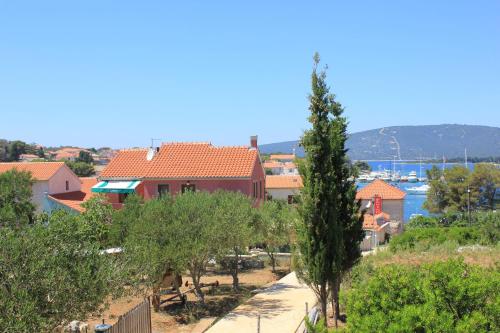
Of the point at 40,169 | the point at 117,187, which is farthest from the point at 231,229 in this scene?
the point at 40,169

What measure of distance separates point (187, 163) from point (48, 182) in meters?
15.7

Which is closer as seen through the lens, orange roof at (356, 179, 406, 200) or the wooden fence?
the wooden fence

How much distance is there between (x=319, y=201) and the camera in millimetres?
15117

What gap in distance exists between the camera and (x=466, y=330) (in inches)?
316

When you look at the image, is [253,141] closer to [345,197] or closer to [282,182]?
[345,197]

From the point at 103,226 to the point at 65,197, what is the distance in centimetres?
2357

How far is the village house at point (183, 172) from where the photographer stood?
37750 millimetres

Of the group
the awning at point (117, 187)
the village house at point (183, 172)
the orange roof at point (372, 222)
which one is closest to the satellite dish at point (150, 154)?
the village house at point (183, 172)

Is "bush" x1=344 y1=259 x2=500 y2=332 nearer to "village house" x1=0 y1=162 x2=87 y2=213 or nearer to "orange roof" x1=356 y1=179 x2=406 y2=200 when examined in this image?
"village house" x1=0 y1=162 x2=87 y2=213

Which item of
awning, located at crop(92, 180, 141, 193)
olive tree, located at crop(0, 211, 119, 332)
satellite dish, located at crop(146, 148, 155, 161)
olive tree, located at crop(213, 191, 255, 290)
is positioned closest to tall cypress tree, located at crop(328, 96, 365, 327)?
olive tree, located at crop(213, 191, 255, 290)

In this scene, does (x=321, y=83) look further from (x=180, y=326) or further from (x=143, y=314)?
(x=180, y=326)

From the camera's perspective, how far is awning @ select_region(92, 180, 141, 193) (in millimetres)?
38000

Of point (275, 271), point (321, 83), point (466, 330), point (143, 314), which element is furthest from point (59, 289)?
point (275, 271)

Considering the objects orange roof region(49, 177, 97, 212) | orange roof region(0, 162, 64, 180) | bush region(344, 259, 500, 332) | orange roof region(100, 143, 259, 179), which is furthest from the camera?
orange roof region(0, 162, 64, 180)
